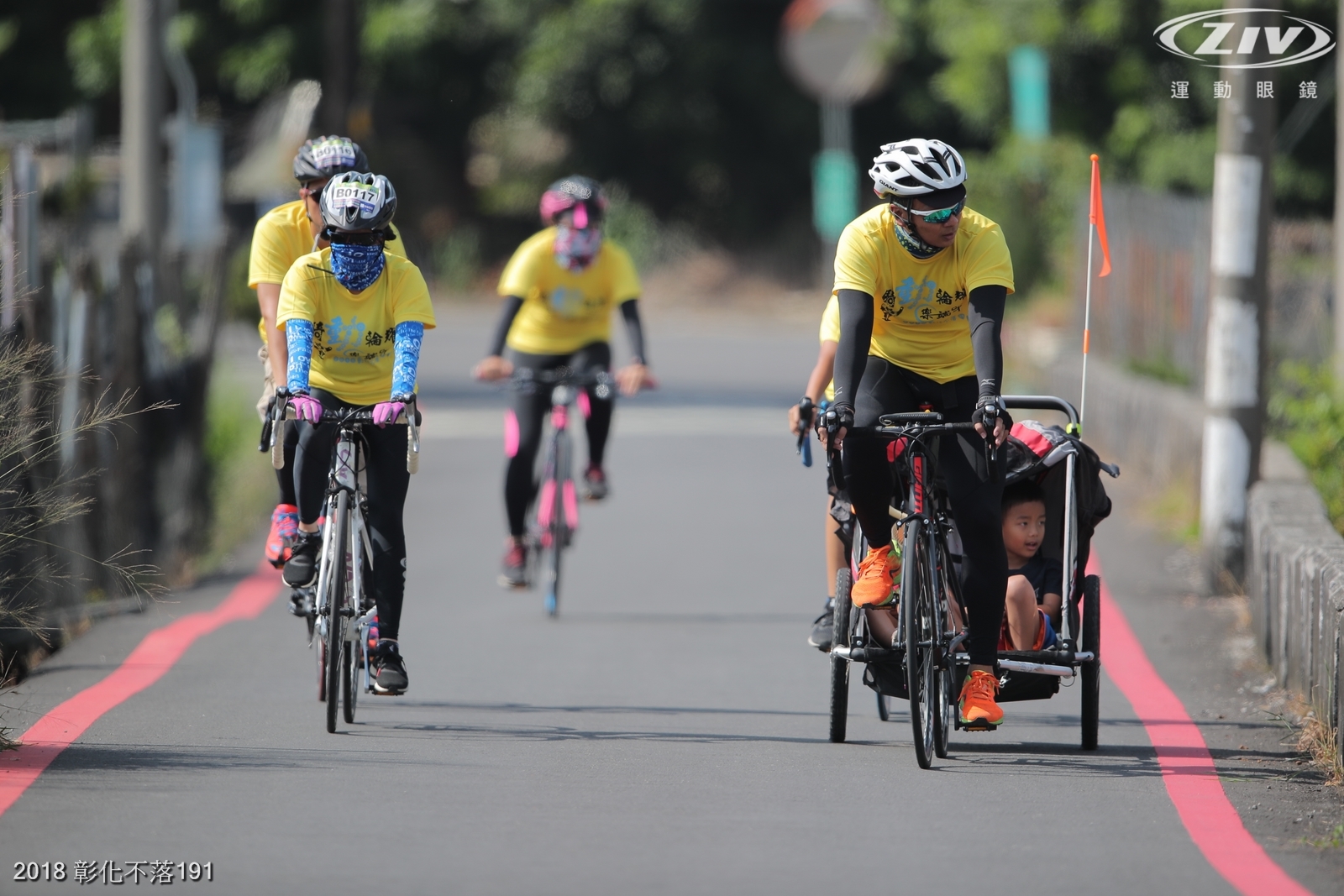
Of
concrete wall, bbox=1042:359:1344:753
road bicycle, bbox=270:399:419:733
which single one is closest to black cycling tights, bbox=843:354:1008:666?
concrete wall, bbox=1042:359:1344:753

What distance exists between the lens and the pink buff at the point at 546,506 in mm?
11094

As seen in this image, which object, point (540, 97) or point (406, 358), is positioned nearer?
point (406, 358)

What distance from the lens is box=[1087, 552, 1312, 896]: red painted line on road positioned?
5.82 metres

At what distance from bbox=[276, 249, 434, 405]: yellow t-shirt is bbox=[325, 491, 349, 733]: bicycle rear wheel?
508mm

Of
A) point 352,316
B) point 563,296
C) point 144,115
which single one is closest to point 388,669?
point 352,316

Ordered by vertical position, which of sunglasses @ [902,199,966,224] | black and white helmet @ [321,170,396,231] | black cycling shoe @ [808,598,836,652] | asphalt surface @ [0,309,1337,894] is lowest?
asphalt surface @ [0,309,1337,894]

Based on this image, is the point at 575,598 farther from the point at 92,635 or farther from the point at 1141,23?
the point at 1141,23

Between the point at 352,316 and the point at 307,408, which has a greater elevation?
the point at 352,316

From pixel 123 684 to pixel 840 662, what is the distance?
10.2 ft

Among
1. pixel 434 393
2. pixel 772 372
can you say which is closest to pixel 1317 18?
pixel 772 372

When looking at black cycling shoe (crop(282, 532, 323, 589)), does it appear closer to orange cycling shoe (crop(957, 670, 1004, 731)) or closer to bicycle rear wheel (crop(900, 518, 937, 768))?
bicycle rear wheel (crop(900, 518, 937, 768))

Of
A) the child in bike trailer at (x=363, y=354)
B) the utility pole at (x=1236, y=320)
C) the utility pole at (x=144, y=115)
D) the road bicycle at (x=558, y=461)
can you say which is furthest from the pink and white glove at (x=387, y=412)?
the utility pole at (x=144, y=115)

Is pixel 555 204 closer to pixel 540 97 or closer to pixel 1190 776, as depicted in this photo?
pixel 1190 776

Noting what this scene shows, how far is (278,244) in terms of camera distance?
846cm
